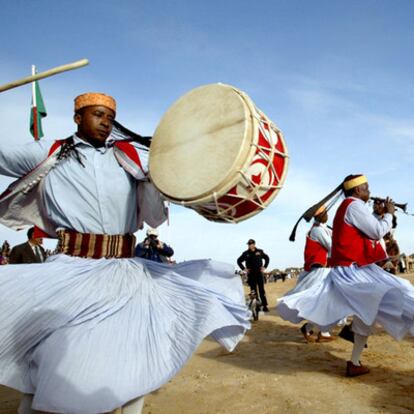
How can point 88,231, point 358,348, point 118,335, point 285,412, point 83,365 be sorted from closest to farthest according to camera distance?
1. point 83,365
2. point 118,335
3. point 88,231
4. point 285,412
5. point 358,348

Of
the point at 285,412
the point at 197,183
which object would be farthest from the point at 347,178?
the point at 197,183

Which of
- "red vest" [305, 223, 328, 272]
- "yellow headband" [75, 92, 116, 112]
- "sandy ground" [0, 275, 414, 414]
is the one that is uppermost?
"yellow headband" [75, 92, 116, 112]

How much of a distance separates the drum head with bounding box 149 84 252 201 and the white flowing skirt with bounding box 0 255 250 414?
1.84 ft

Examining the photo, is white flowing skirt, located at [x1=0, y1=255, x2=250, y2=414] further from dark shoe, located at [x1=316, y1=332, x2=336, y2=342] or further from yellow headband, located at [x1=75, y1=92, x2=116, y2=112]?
dark shoe, located at [x1=316, y1=332, x2=336, y2=342]

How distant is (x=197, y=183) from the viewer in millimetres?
2443

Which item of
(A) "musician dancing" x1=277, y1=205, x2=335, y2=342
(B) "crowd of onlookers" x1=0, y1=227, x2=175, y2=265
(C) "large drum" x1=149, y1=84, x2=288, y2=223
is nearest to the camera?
(C) "large drum" x1=149, y1=84, x2=288, y2=223

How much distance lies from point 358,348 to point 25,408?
3062 millimetres

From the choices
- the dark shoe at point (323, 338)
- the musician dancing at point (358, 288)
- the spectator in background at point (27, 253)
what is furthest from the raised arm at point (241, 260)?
the musician dancing at point (358, 288)

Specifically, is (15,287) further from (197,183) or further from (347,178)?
(347,178)

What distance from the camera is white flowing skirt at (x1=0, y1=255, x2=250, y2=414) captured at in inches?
78.8

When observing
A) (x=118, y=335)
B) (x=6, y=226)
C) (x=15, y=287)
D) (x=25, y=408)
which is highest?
(x=6, y=226)

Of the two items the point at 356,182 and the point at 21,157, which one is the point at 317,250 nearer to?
the point at 356,182

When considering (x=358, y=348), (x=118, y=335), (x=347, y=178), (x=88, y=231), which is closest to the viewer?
(x=118, y=335)

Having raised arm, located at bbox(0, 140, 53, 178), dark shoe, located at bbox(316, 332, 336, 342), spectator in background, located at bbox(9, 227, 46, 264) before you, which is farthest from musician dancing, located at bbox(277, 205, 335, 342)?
raised arm, located at bbox(0, 140, 53, 178)
